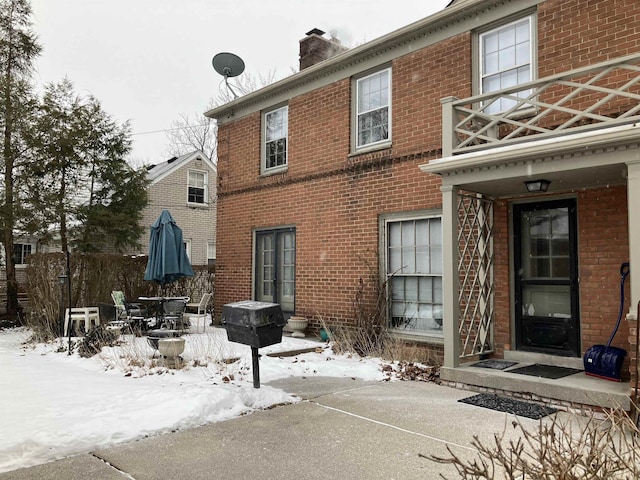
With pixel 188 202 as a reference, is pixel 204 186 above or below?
above

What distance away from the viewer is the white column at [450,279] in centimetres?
655

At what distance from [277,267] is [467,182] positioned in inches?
214

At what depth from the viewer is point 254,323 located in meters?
5.56

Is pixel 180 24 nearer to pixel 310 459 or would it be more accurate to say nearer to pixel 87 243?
pixel 87 243

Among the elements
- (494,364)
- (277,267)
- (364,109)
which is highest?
(364,109)

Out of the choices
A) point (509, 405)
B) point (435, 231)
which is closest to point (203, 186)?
point (435, 231)

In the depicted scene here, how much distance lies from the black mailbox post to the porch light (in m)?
3.40

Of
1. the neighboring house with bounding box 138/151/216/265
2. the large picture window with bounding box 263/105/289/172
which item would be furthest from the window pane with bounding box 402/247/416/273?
the neighboring house with bounding box 138/151/216/265

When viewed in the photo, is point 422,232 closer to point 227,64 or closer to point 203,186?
point 227,64

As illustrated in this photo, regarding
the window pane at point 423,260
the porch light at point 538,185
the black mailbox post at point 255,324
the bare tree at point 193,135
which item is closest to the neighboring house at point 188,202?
the bare tree at point 193,135

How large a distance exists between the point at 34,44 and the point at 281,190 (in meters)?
9.96

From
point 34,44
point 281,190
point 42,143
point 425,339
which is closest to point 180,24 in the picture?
point 34,44

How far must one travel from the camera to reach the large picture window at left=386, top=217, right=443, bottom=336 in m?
8.20

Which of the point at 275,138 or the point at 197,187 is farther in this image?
the point at 197,187
